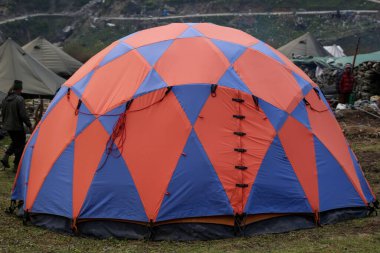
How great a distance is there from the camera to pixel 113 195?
7996 mm

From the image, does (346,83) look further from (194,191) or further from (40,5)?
(40,5)

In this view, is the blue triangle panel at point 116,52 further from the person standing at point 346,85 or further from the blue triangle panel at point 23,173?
the person standing at point 346,85

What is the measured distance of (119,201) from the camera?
796 centimetres

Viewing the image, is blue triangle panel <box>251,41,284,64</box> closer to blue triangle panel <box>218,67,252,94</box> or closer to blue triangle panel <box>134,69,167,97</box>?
blue triangle panel <box>218,67,252,94</box>

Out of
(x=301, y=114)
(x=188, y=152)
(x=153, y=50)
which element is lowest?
(x=188, y=152)

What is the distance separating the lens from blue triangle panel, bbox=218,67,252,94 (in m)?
8.52

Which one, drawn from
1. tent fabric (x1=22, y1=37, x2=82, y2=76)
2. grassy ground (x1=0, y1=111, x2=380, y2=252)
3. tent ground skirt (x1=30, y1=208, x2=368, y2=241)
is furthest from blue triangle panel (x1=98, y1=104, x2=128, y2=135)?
tent fabric (x1=22, y1=37, x2=82, y2=76)

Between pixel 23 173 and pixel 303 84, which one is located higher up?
pixel 303 84

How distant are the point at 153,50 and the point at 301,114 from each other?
2434mm

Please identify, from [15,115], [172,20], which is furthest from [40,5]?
[15,115]

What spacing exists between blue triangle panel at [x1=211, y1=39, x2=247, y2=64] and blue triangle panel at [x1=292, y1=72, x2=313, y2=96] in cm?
93

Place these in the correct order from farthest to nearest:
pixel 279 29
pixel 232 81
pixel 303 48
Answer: pixel 279 29, pixel 303 48, pixel 232 81

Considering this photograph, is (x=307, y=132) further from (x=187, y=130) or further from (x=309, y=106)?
(x=187, y=130)

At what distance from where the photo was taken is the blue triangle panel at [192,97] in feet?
27.2
